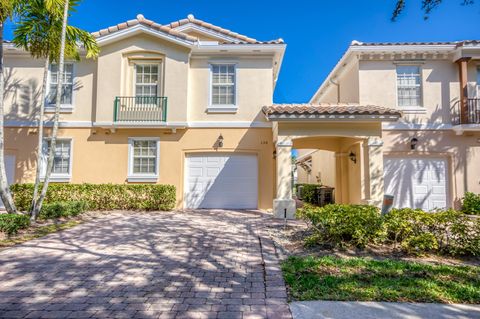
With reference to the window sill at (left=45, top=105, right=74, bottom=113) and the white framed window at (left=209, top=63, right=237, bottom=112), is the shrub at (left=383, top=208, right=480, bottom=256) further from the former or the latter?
the window sill at (left=45, top=105, right=74, bottom=113)

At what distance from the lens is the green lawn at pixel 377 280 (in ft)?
12.6

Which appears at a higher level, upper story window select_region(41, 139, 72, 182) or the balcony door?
the balcony door

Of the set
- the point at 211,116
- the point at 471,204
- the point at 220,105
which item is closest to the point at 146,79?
the point at 211,116

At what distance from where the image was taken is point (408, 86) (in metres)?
13.1

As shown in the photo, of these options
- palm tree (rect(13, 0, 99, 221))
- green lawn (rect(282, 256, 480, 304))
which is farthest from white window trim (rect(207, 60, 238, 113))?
green lawn (rect(282, 256, 480, 304))

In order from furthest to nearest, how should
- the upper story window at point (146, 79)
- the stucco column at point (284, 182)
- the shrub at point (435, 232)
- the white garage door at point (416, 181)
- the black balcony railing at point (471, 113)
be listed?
the upper story window at point (146, 79), the white garage door at point (416, 181), the black balcony railing at point (471, 113), the stucco column at point (284, 182), the shrub at point (435, 232)

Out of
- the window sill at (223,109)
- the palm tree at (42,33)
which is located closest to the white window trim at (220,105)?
the window sill at (223,109)

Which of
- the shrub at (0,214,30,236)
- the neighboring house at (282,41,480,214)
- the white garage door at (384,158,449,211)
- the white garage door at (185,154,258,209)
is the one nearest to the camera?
the shrub at (0,214,30,236)

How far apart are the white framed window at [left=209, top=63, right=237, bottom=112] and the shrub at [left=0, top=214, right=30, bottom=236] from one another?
27.6 feet

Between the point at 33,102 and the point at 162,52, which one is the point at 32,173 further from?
the point at 162,52

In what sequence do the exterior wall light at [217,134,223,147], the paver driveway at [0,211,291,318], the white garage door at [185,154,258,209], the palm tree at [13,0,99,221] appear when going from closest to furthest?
the paver driveway at [0,211,291,318] → the palm tree at [13,0,99,221] → the white garage door at [185,154,258,209] → the exterior wall light at [217,134,223,147]

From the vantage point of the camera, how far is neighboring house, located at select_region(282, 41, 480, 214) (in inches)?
490

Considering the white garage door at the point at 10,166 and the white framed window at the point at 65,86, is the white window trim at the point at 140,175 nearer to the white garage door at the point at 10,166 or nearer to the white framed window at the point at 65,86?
the white framed window at the point at 65,86

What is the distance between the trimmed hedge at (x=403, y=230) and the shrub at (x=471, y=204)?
25.3 feet
